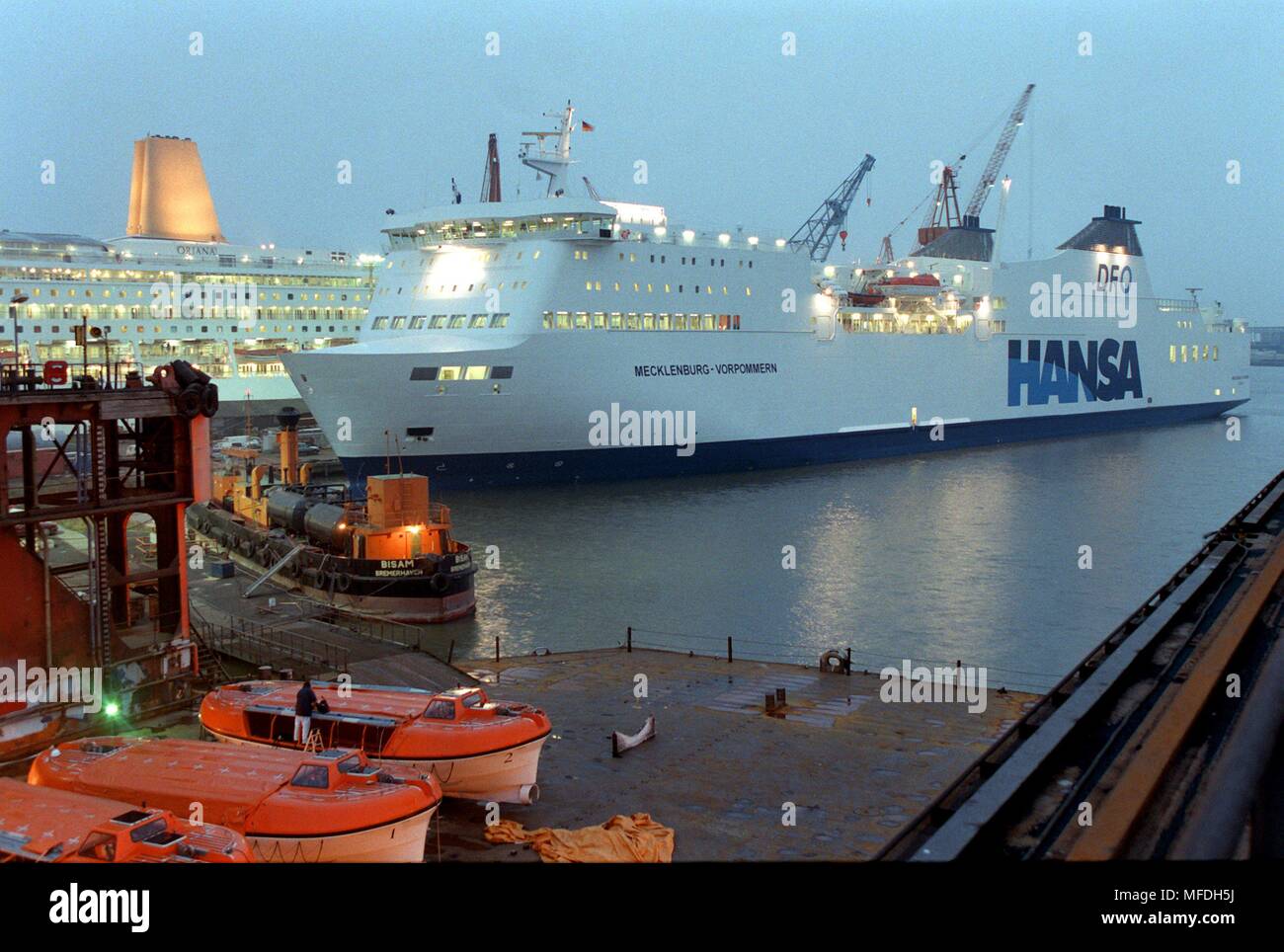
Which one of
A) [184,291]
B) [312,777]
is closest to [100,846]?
[312,777]

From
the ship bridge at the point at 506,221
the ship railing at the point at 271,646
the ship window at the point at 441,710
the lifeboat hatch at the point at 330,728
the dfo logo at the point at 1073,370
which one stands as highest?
the ship bridge at the point at 506,221

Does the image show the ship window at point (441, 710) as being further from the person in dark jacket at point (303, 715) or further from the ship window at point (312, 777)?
the ship window at point (312, 777)

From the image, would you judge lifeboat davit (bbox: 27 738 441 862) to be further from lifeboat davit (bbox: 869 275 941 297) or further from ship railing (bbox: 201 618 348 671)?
lifeboat davit (bbox: 869 275 941 297)

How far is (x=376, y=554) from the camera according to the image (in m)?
19.1

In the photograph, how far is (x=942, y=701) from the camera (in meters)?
12.2

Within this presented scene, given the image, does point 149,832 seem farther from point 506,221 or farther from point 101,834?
point 506,221

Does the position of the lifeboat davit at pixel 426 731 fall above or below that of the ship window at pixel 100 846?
below

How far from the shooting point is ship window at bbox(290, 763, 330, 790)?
7.52 meters

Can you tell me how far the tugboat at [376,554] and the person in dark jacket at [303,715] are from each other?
8952mm

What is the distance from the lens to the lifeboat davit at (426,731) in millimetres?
8945

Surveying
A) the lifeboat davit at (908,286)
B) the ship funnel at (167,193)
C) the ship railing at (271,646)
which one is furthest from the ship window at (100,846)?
the ship funnel at (167,193)

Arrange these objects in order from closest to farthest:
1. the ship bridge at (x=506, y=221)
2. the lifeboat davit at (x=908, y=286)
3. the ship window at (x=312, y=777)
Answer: the ship window at (x=312, y=777), the ship bridge at (x=506, y=221), the lifeboat davit at (x=908, y=286)
